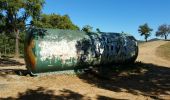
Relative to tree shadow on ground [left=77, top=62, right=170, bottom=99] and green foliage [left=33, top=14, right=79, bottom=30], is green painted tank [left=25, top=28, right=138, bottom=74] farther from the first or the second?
green foliage [left=33, top=14, right=79, bottom=30]

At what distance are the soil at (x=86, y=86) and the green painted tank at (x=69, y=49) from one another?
0.69 meters

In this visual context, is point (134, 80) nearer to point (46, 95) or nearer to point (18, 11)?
point (46, 95)

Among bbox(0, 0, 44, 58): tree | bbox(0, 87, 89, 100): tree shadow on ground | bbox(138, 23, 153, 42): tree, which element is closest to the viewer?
bbox(0, 87, 89, 100): tree shadow on ground

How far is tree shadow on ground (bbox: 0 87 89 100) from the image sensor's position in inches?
499

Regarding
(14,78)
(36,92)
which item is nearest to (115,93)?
(36,92)

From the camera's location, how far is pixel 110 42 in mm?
20000

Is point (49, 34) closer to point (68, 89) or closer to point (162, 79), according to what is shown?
point (68, 89)

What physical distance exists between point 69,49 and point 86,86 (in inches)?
122

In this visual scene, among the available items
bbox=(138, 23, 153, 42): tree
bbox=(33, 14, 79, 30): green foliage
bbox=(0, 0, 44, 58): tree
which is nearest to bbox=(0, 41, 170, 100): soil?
bbox=(0, 0, 44, 58): tree

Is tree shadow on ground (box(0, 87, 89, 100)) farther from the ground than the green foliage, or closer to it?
closer to it

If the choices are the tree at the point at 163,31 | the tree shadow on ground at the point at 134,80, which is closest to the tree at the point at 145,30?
the tree at the point at 163,31

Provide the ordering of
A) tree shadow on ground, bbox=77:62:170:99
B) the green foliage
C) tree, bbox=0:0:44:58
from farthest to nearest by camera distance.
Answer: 1. the green foliage
2. tree, bbox=0:0:44:58
3. tree shadow on ground, bbox=77:62:170:99

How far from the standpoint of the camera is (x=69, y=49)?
1745cm

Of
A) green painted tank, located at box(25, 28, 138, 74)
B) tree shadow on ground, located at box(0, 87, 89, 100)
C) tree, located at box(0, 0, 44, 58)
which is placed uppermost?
tree, located at box(0, 0, 44, 58)
